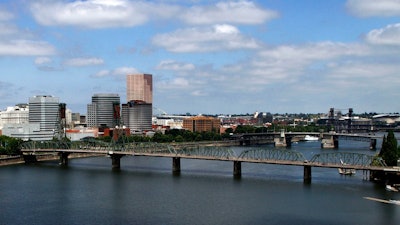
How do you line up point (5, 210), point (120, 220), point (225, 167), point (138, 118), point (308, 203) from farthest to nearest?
point (138, 118)
point (225, 167)
point (308, 203)
point (5, 210)
point (120, 220)

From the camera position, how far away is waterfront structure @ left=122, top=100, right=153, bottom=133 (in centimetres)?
13362

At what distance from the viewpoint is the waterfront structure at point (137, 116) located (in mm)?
133625

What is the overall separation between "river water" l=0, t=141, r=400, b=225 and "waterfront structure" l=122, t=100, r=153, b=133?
79.8 m

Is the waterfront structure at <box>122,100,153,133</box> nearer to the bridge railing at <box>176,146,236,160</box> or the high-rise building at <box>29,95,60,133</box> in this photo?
the high-rise building at <box>29,95,60,133</box>

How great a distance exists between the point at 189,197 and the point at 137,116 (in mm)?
97971

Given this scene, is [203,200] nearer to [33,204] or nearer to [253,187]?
Result: [253,187]

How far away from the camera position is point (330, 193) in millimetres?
38906

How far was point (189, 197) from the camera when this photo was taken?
37250mm

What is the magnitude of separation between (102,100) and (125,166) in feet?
267

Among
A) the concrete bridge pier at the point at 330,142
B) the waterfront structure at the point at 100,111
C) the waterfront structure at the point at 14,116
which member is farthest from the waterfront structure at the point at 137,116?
the concrete bridge pier at the point at 330,142

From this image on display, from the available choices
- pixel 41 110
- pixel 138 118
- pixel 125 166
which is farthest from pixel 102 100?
pixel 125 166

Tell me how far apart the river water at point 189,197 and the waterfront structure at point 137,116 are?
7981 cm

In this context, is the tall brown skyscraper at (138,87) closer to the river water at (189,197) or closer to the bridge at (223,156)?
the bridge at (223,156)

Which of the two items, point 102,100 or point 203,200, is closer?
point 203,200
